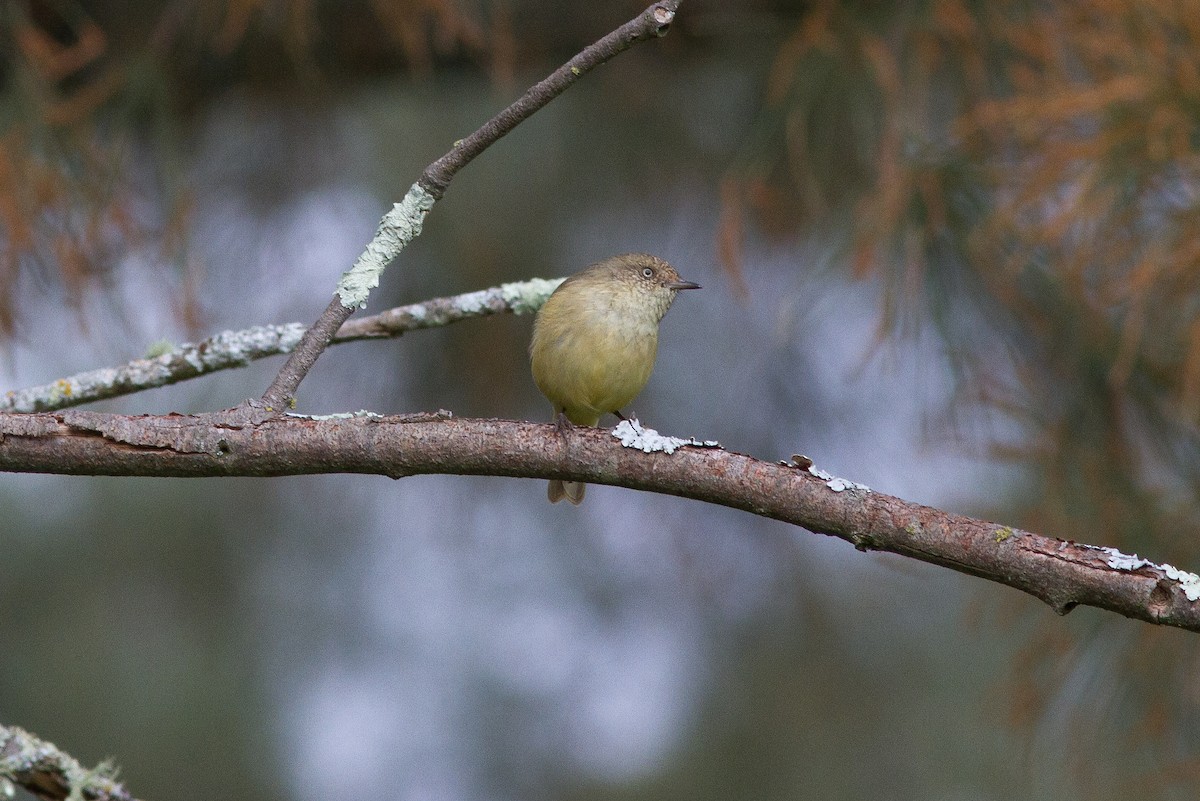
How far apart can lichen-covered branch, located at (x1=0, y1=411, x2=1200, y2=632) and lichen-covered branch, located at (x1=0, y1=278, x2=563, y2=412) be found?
1.29 ft

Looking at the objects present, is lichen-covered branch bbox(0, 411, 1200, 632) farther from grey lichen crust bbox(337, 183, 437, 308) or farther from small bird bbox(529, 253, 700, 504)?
small bird bbox(529, 253, 700, 504)

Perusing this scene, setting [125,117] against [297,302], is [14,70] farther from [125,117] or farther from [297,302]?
[297,302]

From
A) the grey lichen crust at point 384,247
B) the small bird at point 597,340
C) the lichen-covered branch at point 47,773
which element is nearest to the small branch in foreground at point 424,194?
the grey lichen crust at point 384,247

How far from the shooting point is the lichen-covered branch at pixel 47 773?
56.5 inches

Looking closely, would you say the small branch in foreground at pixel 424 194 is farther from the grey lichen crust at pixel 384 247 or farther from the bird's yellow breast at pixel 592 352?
the bird's yellow breast at pixel 592 352

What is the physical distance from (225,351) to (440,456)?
1.99ft

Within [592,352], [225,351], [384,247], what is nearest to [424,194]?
[384,247]

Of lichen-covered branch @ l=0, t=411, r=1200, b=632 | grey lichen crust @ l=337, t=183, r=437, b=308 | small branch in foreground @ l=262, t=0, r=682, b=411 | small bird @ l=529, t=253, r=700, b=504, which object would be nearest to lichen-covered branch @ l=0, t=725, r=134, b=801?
lichen-covered branch @ l=0, t=411, r=1200, b=632

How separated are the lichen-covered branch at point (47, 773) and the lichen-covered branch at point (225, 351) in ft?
1.74

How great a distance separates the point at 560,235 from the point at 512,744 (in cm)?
225

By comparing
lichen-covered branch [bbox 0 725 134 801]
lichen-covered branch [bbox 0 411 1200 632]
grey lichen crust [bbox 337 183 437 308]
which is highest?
grey lichen crust [bbox 337 183 437 308]

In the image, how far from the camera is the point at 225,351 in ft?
6.19

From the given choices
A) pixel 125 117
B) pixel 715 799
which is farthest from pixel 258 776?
pixel 125 117

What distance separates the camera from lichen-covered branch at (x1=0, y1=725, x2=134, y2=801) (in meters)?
1.44
